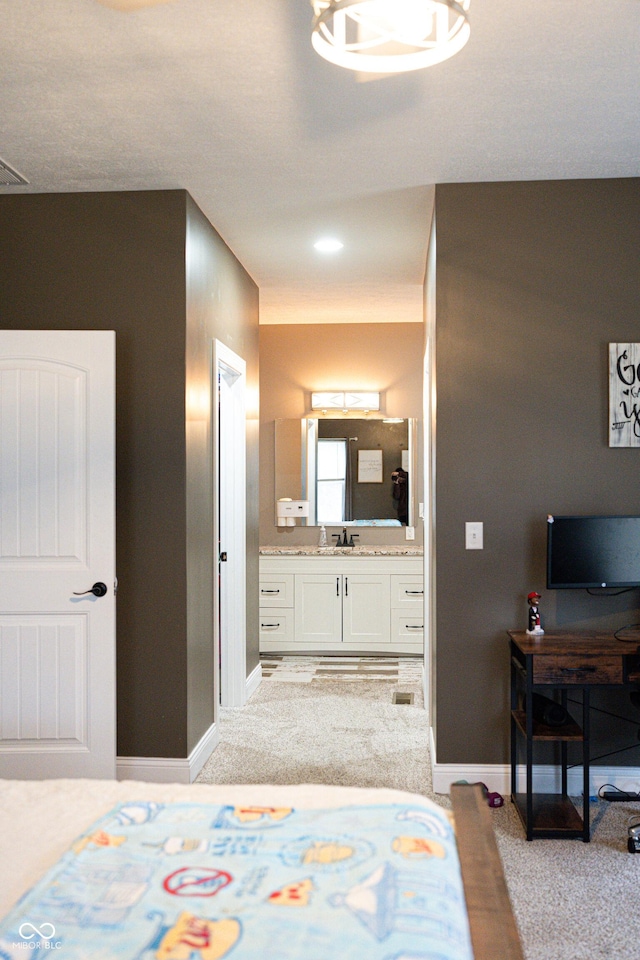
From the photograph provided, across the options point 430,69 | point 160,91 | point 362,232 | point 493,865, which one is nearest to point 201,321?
point 362,232

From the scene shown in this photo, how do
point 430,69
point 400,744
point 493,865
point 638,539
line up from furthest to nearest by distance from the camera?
point 400,744 → point 638,539 → point 430,69 → point 493,865

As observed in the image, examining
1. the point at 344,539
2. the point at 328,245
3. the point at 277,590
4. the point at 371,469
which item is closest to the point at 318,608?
the point at 277,590

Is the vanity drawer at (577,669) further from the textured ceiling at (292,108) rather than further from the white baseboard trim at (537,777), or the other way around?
the textured ceiling at (292,108)

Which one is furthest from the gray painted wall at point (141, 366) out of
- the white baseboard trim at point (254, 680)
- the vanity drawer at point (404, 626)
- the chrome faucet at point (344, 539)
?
the chrome faucet at point (344, 539)

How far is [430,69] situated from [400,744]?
326cm

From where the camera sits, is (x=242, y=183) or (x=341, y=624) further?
(x=341, y=624)

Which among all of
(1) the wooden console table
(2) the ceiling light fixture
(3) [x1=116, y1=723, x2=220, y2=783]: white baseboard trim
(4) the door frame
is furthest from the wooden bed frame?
(4) the door frame

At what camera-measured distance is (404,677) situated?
5.86 meters

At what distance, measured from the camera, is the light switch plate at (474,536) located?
3.64 m

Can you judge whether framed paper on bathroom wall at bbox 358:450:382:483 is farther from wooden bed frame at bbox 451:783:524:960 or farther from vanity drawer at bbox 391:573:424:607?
wooden bed frame at bbox 451:783:524:960

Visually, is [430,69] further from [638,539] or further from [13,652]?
[13,652]

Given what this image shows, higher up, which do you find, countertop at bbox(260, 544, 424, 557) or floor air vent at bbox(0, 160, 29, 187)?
floor air vent at bbox(0, 160, 29, 187)

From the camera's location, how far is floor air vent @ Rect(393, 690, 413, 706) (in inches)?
204

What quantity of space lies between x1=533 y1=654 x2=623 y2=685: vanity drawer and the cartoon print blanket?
158cm
